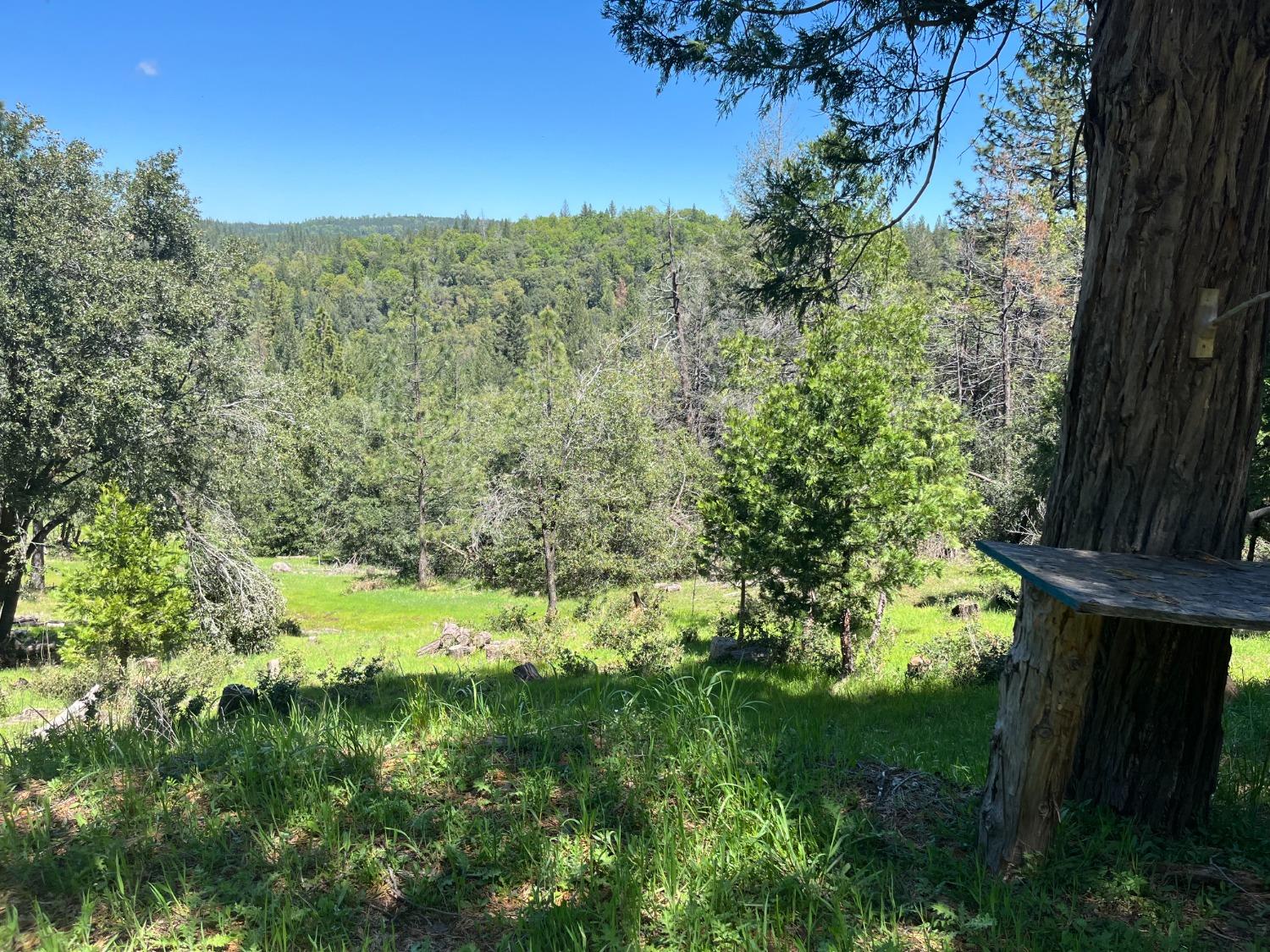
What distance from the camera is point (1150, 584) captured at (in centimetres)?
227

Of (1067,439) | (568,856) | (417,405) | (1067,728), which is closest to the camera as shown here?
(1067,728)

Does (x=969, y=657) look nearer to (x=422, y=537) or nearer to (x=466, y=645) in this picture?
(x=466, y=645)

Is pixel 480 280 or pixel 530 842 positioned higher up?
pixel 480 280

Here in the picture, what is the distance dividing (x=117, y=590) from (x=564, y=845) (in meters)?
13.8

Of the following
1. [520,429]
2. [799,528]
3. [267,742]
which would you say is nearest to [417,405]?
[520,429]

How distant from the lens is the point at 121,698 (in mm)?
6590

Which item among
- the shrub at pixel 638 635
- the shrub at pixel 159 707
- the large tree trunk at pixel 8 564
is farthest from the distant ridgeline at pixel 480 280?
the shrub at pixel 159 707

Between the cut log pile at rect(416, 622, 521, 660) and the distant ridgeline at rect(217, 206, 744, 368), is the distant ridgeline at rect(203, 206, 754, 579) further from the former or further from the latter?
the cut log pile at rect(416, 622, 521, 660)

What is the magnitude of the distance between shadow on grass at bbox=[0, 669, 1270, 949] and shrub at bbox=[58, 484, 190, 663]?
36.4ft

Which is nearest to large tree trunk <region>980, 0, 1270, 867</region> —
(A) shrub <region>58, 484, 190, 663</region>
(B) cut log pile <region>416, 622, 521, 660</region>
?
(B) cut log pile <region>416, 622, 521, 660</region>

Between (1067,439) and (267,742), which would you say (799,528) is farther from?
(267,742)

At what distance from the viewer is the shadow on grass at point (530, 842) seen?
2338 millimetres

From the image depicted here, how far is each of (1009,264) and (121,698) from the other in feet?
81.0

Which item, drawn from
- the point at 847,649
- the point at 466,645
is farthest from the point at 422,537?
the point at 847,649
